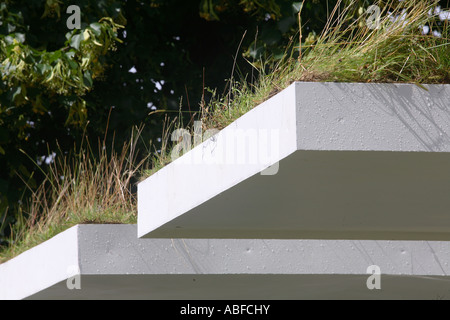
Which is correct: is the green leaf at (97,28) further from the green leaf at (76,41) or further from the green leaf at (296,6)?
the green leaf at (296,6)

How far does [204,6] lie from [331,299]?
10.1 feet

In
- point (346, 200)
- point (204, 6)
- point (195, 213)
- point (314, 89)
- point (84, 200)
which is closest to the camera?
point (314, 89)

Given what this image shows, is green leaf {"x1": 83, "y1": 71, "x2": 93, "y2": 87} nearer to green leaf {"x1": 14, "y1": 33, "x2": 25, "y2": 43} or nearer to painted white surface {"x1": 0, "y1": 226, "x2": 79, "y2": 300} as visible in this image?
green leaf {"x1": 14, "y1": 33, "x2": 25, "y2": 43}

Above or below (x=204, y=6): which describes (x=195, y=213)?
below

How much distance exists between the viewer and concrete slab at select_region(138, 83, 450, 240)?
305 centimetres

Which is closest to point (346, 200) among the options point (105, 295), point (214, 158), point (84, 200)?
point (214, 158)

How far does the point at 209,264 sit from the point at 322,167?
2.53 meters

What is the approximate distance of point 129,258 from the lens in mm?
5523

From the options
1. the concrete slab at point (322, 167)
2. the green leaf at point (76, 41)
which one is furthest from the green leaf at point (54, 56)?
the concrete slab at point (322, 167)

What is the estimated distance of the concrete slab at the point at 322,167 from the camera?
3053 millimetres

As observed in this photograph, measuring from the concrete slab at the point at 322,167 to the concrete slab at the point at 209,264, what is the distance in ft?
4.05

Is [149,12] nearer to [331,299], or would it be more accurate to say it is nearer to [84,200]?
[84,200]

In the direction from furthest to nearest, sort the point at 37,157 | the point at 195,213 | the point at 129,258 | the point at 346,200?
the point at 37,157, the point at 129,258, the point at 195,213, the point at 346,200
